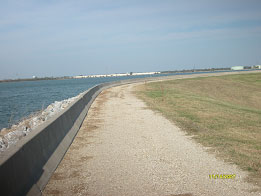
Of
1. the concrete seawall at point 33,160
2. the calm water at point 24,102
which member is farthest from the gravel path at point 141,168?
the calm water at point 24,102

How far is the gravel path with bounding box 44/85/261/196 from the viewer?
5395 mm

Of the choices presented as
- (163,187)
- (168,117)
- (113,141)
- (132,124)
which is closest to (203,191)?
(163,187)

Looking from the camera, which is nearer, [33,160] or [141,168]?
[33,160]

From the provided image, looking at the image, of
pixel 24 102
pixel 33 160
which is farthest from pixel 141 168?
pixel 24 102

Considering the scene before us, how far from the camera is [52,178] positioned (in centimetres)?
607

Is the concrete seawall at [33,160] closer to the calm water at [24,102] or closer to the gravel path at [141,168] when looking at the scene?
the gravel path at [141,168]

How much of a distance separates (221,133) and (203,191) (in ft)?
18.2

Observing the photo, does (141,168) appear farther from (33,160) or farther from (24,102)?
(24,102)

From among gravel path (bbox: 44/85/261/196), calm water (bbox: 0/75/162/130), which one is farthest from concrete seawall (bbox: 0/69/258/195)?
calm water (bbox: 0/75/162/130)

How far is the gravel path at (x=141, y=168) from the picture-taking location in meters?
5.39

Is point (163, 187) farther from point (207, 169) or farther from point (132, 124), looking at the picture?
point (132, 124)

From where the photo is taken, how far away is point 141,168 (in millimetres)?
6586

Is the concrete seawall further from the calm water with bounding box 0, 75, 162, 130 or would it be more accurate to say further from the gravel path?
the calm water with bounding box 0, 75, 162, 130

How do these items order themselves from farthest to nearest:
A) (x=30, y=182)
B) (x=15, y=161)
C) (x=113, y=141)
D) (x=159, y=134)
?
(x=159, y=134) < (x=113, y=141) < (x=30, y=182) < (x=15, y=161)
